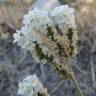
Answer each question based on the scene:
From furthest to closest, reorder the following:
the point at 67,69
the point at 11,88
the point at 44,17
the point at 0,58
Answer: the point at 0,58
the point at 11,88
the point at 67,69
the point at 44,17

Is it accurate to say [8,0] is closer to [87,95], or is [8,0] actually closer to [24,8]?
[24,8]

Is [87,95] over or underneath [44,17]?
underneath

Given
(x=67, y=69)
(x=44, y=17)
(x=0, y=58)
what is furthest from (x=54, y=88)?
(x=44, y=17)

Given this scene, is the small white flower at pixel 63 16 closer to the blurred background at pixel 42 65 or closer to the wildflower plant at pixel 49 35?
the wildflower plant at pixel 49 35

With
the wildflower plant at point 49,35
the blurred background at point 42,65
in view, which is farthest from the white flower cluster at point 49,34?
the blurred background at point 42,65

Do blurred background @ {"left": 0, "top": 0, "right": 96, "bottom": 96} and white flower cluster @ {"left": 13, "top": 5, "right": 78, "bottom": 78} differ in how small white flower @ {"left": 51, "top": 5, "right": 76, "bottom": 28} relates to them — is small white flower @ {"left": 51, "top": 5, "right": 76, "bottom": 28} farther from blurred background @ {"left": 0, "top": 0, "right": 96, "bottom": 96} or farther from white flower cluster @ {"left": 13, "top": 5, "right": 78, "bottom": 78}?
blurred background @ {"left": 0, "top": 0, "right": 96, "bottom": 96}

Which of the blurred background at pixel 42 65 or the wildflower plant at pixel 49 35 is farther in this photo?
the blurred background at pixel 42 65
